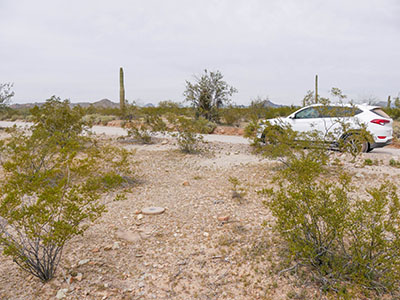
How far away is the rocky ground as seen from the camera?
295cm

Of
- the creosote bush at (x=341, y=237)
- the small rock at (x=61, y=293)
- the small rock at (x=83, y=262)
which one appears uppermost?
the creosote bush at (x=341, y=237)

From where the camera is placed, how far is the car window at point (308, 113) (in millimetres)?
9266

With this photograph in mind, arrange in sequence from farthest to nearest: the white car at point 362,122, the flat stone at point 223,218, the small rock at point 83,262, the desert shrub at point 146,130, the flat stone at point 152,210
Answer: the desert shrub at point 146,130, the white car at point 362,122, the flat stone at point 152,210, the flat stone at point 223,218, the small rock at point 83,262

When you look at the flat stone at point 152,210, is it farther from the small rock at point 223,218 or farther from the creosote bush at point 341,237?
the creosote bush at point 341,237

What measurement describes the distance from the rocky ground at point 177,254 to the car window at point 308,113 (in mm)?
3633

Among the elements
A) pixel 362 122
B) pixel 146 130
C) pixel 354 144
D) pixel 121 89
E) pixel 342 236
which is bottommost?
pixel 342 236

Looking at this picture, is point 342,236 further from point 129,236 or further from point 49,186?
point 49,186

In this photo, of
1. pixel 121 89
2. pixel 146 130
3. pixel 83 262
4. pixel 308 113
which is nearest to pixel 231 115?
pixel 146 130

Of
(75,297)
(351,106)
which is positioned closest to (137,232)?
(75,297)

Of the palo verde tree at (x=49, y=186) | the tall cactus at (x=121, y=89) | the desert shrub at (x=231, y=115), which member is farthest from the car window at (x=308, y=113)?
the tall cactus at (x=121, y=89)

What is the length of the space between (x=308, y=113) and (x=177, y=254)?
7.21 m

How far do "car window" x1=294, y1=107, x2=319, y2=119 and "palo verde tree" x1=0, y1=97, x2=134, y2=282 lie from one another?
18.2ft

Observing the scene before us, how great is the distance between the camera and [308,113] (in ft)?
30.9

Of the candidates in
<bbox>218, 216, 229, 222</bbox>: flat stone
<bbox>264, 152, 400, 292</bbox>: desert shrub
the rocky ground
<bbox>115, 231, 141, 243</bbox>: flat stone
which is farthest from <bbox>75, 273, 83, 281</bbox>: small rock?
<bbox>264, 152, 400, 292</bbox>: desert shrub
